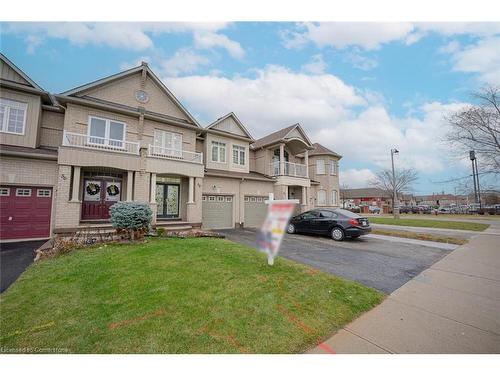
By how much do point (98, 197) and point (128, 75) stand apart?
7.52m

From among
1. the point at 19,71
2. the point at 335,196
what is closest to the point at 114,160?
the point at 19,71

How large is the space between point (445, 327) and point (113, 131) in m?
15.3

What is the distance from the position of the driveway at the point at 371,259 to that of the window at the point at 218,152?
834cm

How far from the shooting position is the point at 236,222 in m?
16.1

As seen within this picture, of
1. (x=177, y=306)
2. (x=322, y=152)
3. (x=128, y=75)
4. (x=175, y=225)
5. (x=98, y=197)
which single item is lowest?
(x=177, y=306)

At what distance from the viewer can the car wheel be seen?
11102 mm

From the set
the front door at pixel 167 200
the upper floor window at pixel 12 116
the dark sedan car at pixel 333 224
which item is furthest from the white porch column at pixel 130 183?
the dark sedan car at pixel 333 224

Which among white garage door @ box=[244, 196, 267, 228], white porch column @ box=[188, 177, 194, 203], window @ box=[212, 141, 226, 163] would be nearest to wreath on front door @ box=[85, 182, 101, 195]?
white porch column @ box=[188, 177, 194, 203]

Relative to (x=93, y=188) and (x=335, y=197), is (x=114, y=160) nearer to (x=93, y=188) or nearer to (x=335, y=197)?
(x=93, y=188)

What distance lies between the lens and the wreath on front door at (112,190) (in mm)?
12445

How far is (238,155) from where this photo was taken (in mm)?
17969

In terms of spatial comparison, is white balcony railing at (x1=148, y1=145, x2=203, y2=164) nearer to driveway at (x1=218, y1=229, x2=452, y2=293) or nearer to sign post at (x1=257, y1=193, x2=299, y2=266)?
driveway at (x1=218, y1=229, x2=452, y2=293)

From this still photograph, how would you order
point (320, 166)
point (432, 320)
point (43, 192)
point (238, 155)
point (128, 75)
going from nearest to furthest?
point (432, 320) < point (43, 192) < point (128, 75) < point (238, 155) < point (320, 166)

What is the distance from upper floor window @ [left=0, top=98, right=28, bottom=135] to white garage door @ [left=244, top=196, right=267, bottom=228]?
43.6 ft
